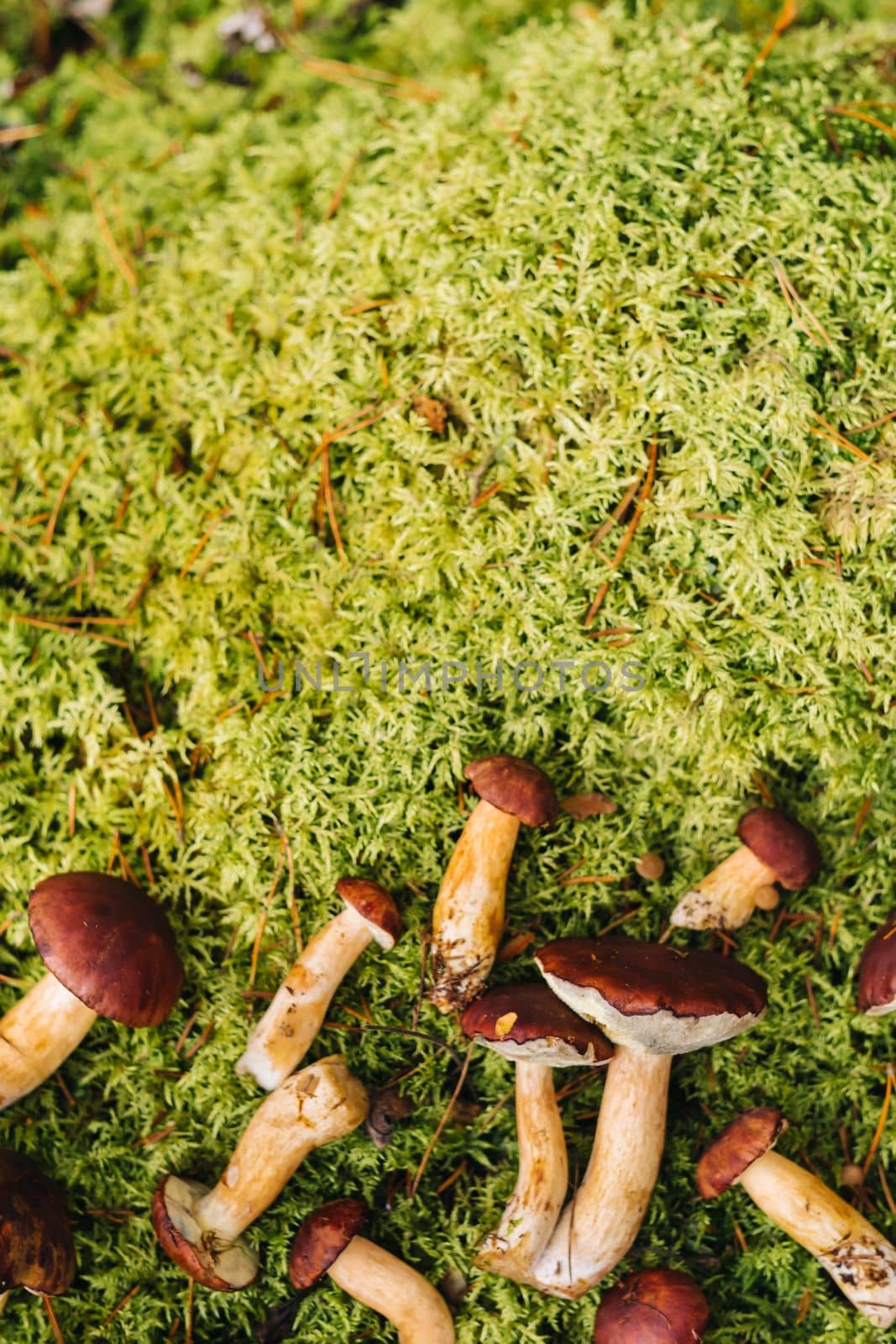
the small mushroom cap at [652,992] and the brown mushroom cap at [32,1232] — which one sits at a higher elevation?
the small mushroom cap at [652,992]

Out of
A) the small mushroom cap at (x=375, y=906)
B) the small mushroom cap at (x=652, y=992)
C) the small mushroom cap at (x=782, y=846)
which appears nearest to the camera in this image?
the small mushroom cap at (x=652, y=992)

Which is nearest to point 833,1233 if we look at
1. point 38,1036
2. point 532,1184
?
point 532,1184

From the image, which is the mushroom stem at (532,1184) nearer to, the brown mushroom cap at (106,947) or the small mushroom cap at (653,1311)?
the small mushroom cap at (653,1311)

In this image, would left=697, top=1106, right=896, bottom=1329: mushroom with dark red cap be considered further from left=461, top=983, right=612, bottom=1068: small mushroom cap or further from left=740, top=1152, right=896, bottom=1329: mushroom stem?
left=461, top=983, right=612, bottom=1068: small mushroom cap

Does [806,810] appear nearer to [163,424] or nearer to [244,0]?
[163,424]

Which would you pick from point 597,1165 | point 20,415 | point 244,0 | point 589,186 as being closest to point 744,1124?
point 597,1165

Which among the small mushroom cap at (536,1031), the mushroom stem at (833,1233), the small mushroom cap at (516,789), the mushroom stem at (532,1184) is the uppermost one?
the small mushroom cap at (516,789)

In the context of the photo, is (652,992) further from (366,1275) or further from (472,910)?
(366,1275)

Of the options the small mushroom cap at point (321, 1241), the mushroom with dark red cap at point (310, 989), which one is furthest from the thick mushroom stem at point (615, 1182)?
the mushroom with dark red cap at point (310, 989)
